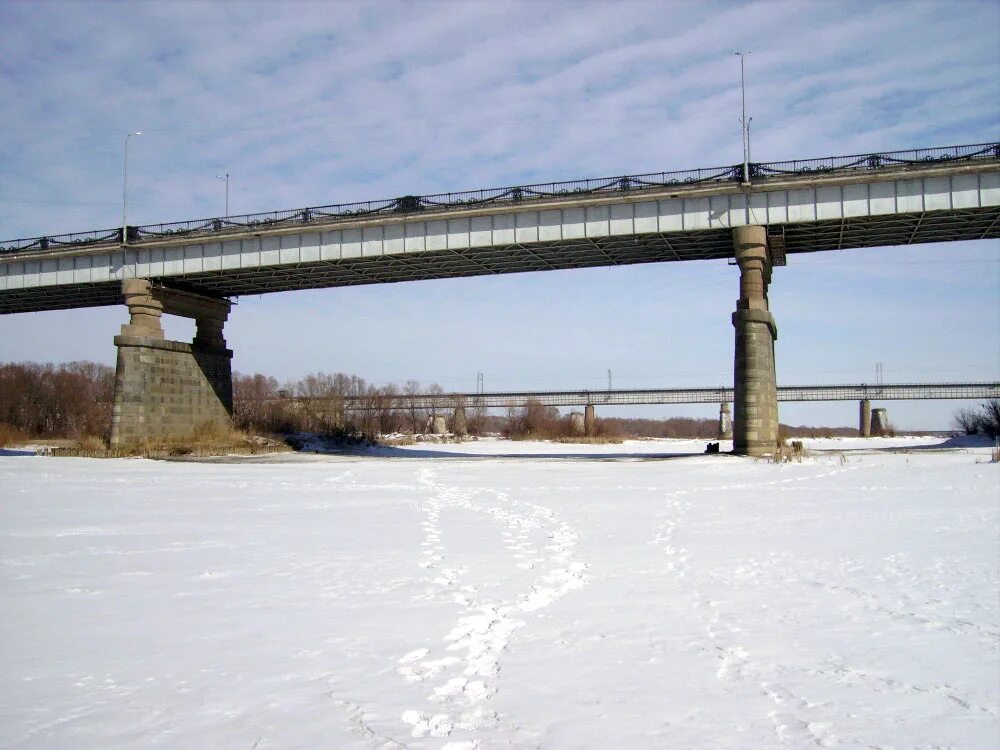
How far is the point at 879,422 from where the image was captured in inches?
3789

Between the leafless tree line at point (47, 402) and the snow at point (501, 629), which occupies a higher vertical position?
the leafless tree line at point (47, 402)

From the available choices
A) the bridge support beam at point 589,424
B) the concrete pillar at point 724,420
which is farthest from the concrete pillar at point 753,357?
the concrete pillar at point 724,420

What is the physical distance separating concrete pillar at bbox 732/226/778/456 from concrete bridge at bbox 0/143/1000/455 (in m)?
0.06

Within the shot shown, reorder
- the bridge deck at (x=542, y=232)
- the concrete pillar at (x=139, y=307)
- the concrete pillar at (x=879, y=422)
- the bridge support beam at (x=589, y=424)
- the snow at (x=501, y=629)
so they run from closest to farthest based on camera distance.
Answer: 1. the snow at (x=501, y=629)
2. the bridge deck at (x=542, y=232)
3. the concrete pillar at (x=139, y=307)
4. the bridge support beam at (x=589, y=424)
5. the concrete pillar at (x=879, y=422)

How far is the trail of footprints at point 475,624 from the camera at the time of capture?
480 cm

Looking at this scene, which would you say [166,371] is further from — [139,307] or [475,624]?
[475,624]

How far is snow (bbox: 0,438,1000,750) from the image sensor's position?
4715 millimetres

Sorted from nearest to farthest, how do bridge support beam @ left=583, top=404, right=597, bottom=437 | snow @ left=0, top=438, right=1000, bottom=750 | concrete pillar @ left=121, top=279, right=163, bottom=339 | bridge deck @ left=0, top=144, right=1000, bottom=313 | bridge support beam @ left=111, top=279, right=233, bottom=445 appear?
1. snow @ left=0, top=438, right=1000, bottom=750
2. bridge deck @ left=0, top=144, right=1000, bottom=313
3. bridge support beam @ left=111, top=279, right=233, bottom=445
4. concrete pillar @ left=121, top=279, right=163, bottom=339
5. bridge support beam @ left=583, top=404, right=597, bottom=437

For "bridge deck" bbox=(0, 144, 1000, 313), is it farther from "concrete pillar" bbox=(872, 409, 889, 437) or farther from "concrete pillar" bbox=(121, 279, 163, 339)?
"concrete pillar" bbox=(872, 409, 889, 437)

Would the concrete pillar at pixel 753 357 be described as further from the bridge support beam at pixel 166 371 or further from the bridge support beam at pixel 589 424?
the bridge support beam at pixel 589 424

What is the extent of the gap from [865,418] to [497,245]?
7340cm

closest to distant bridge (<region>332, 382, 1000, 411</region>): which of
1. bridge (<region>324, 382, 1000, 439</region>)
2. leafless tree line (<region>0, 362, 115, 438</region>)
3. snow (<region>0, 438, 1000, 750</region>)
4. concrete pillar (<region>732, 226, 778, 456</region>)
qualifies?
bridge (<region>324, 382, 1000, 439</region>)

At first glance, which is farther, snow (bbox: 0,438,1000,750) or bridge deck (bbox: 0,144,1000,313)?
bridge deck (bbox: 0,144,1000,313)

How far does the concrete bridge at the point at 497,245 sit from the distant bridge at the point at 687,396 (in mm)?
50201
